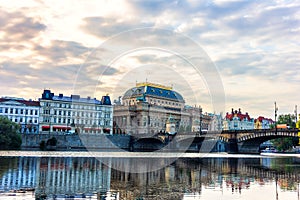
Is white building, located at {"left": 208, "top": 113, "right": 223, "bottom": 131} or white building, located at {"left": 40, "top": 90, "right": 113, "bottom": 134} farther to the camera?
white building, located at {"left": 208, "top": 113, "right": 223, "bottom": 131}

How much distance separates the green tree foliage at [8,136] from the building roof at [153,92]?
78539mm

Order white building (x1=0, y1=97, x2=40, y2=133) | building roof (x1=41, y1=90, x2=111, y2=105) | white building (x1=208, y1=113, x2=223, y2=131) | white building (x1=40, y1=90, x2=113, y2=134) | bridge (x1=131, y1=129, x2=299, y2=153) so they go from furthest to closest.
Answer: white building (x1=208, y1=113, x2=223, y2=131) → building roof (x1=41, y1=90, x2=111, y2=105) → white building (x1=40, y1=90, x2=113, y2=134) → white building (x1=0, y1=97, x2=40, y2=133) → bridge (x1=131, y1=129, x2=299, y2=153)

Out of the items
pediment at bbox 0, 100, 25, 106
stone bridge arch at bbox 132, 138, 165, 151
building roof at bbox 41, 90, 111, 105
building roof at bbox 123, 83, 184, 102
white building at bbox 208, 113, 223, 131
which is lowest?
stone bridge arch at bbox 132, 138, 165, 151

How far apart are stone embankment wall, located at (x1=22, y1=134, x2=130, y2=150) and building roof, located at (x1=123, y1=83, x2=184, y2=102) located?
38096 mm

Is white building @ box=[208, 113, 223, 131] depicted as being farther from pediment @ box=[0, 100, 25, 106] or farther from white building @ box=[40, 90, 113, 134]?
pediment @ box=[0, 100, 25, 106]

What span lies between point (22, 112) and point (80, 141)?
22.2m

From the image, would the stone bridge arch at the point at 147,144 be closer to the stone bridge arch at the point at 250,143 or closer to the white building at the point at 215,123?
the stone bridge arch at the point at 250,143

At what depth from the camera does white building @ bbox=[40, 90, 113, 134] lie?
122 meters

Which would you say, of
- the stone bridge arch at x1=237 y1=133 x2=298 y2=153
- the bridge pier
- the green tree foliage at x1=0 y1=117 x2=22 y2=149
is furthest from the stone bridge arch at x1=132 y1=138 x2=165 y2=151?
the green tree foliage at x1=0 y1=117 x2=22 y2=149

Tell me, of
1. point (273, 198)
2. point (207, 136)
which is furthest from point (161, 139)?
point (273, 198)

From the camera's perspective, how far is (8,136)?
80938mm

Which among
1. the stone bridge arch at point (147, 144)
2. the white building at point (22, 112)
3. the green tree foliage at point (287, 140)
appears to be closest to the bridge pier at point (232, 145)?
the stone bridge arch at point (147, 144)

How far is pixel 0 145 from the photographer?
81.2 m

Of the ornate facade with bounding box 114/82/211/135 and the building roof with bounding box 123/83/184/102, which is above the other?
the building roof with bounding box 123/83/184/102
